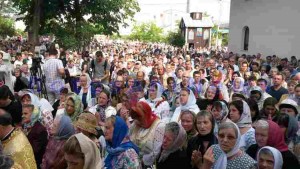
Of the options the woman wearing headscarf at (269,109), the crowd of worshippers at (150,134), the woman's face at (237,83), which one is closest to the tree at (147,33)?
the woman's face at (237,83)

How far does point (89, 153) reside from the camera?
347 centimetres

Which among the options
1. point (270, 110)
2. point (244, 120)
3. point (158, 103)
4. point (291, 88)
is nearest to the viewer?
point (244, 120)

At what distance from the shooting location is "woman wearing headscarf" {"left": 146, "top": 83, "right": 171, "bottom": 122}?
7.61 metres

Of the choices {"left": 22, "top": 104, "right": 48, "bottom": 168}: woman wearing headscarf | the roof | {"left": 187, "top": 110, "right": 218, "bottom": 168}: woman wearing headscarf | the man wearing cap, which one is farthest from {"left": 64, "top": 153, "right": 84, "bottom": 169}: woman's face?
the roof

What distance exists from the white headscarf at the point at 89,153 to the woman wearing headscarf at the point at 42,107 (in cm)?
255

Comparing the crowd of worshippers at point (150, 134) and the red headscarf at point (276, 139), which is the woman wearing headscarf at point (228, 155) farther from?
the red headscarf at point (276, 139)

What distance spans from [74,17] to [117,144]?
67.4ft

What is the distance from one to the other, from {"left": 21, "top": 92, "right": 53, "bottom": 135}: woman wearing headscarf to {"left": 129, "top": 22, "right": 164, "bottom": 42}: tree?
224 feet

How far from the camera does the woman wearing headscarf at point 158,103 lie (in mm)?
7609

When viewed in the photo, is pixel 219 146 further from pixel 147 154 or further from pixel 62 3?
pixel 62 3

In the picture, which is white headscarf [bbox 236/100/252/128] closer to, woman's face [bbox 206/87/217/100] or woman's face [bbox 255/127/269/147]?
woman's face [bbox 255/127/269/147]

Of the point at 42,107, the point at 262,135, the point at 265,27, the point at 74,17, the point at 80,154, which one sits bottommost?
the point at 42,107

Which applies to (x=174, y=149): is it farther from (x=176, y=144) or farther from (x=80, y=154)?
(x=80, y=154)

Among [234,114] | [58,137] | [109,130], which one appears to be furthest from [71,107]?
[234,114]
